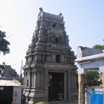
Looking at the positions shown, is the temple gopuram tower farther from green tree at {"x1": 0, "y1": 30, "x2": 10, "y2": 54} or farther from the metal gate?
the metal gate

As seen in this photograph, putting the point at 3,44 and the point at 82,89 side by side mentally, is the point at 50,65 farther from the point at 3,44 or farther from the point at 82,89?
the point at 82,89

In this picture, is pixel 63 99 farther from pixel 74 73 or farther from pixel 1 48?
pixel 1 48

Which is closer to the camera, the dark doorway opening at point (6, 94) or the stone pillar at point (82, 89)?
the stone pillar at point (82, 89)

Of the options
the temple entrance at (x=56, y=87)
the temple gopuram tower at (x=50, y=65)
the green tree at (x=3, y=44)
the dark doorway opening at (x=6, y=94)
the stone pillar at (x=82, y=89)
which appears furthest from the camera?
the temple entrance at (x=56, y=87)

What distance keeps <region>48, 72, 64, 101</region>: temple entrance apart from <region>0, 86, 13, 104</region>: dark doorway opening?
25.3 ft

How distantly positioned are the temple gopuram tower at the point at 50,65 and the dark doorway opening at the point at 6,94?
4428mm

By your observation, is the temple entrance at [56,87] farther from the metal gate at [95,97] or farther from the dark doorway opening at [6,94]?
the metal gate at [95,97]

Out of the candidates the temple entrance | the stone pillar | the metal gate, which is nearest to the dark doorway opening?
the temple entrance

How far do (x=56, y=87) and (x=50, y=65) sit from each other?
431 cm

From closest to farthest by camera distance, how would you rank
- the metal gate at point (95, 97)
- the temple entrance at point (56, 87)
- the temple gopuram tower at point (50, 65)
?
the metal gate at point (95, 97), the temple gopuram tower at point (50, 65), the temple entrance at point (56, 87)

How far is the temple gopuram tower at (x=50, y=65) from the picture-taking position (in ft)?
87.0

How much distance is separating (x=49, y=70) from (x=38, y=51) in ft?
8.90

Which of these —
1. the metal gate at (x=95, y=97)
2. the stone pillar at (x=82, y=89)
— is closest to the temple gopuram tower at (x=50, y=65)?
the stone pillar at (x=82, y=89)

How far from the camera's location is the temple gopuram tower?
2652cm
